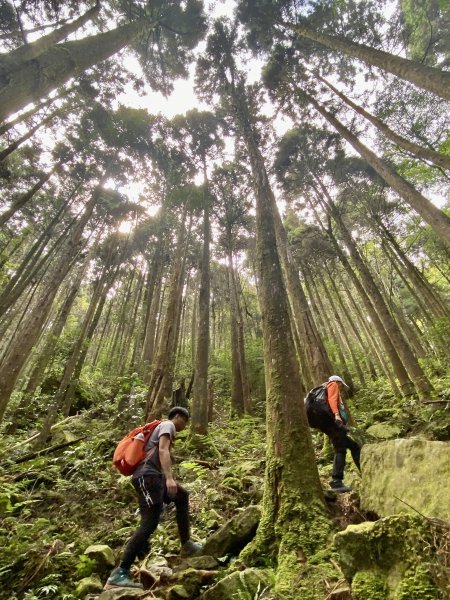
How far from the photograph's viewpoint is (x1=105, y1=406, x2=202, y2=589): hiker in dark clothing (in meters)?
3.25

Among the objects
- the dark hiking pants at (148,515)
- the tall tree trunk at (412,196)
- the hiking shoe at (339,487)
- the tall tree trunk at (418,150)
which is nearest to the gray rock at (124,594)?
the dark hiking pants at (148,515)

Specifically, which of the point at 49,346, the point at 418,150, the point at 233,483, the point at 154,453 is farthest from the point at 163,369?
the point at 418,150

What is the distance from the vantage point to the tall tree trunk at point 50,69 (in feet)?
15.6

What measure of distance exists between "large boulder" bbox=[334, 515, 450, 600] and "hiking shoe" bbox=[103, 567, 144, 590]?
2.07 metres

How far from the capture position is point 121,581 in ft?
10.2

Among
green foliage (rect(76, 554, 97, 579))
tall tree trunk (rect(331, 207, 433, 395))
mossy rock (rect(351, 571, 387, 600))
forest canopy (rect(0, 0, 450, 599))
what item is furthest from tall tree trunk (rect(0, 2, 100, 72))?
tall tree trunk (rect(331, 207, 433, 395))

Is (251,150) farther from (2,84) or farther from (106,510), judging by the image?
(106,510)

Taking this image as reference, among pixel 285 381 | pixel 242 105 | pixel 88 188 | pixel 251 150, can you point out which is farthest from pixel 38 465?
pixel 88 188

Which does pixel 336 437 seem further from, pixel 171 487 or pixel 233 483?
pixel 171 487

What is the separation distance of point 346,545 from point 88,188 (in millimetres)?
17448

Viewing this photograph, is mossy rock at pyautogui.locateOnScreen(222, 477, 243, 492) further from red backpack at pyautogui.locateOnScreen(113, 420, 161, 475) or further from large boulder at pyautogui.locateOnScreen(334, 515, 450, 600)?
large boulder at pyautogui.locateOnScreen(334, 515, 450, 600)

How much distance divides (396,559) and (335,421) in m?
2.89

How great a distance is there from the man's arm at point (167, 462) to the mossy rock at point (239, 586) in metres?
1.09

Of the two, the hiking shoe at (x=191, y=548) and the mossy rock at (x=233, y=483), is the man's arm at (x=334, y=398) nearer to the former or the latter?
the mossy rock at (x=233, y=483)
